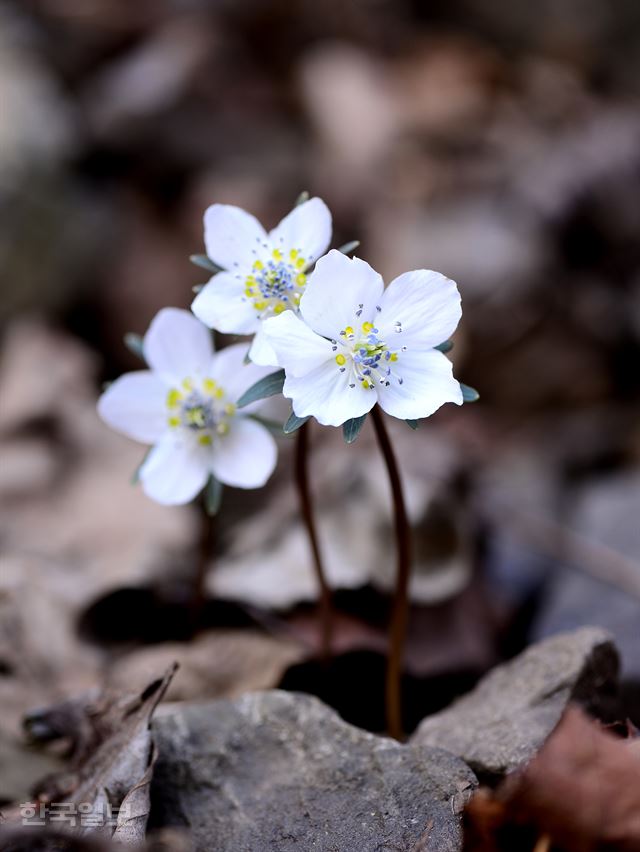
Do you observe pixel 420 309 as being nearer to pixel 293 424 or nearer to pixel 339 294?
pixel 339 294

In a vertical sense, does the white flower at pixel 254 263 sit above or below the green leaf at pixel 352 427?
above

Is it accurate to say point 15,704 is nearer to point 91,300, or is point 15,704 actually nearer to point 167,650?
point 167,650

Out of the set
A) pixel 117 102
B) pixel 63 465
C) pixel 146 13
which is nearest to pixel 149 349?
pixel 63 465

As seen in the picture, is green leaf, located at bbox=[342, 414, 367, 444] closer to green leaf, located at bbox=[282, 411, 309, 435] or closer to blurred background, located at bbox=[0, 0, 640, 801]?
green leaf, located at bbox=[282, 411, 309, 435]

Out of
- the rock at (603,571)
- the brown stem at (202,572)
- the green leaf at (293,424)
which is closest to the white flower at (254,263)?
the green leaf at (293,424)

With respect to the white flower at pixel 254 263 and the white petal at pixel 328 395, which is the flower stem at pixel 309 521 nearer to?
the white petal at pixel 328 395

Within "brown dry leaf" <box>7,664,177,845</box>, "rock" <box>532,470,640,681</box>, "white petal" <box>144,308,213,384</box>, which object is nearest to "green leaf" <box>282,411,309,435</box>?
"white petal" <box>144,308,213,384</box>
